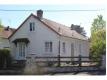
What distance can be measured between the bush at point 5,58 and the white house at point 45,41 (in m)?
0.15

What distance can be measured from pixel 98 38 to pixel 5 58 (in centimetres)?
229

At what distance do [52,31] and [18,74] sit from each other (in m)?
1.60

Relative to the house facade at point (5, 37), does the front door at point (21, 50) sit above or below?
→ below

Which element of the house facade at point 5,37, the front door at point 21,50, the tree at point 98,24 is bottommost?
the front door at point 21,50

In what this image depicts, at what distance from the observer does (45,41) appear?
402 inches

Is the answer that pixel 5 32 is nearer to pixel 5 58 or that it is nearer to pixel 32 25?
pixel 5 58

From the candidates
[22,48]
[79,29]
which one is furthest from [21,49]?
[79,29]

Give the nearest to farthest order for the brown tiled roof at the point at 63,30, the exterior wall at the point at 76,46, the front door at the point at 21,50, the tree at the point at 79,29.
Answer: the tree at the point at 79,29 → the exterior wall at the point at 76,46 → the brown tiled roof at the point at 63,30 → the front door at the point at 21,50

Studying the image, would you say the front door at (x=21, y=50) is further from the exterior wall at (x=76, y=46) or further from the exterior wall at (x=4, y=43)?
the exterior wall at (x=76, y=46)

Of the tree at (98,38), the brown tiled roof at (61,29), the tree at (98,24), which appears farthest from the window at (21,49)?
the tree at (98,24)

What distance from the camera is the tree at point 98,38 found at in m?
8.79

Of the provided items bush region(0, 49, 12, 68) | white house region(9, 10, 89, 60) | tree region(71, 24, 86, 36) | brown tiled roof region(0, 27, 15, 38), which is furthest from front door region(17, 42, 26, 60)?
tree region(71, 24, 86, 36)

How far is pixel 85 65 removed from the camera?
9.91 metres
